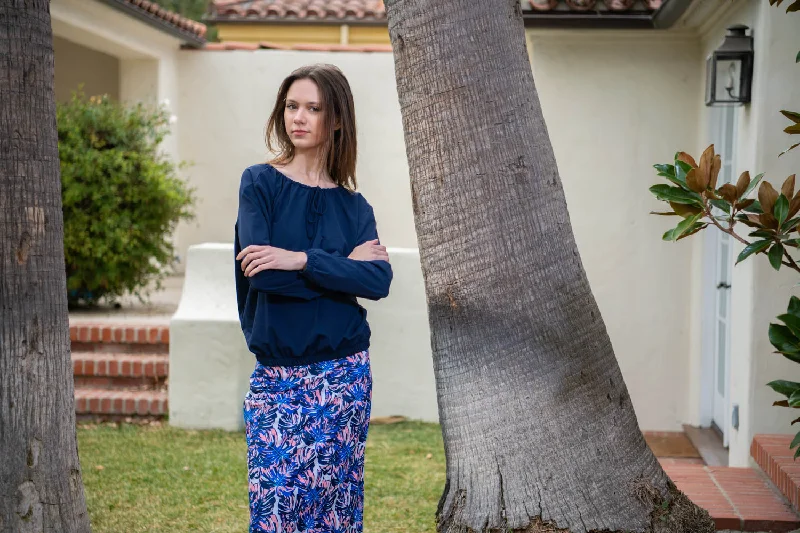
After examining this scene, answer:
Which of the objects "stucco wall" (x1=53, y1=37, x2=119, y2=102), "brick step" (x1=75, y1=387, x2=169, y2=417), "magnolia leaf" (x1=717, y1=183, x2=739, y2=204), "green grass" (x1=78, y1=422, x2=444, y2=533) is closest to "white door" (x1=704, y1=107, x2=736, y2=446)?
"green grass" (x1=78, y1=422, x2=444, y2=533)

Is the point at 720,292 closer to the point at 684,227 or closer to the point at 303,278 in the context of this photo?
the point at 684,227

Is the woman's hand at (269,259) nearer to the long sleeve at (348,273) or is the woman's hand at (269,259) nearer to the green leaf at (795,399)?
the long sleeve at (348,273)

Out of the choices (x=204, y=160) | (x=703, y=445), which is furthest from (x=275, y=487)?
(x=204, y=160)

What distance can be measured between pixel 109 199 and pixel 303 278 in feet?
20.0

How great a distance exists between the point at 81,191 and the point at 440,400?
589 centimetres

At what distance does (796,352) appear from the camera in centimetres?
313

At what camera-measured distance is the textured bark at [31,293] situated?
3180 millimetres

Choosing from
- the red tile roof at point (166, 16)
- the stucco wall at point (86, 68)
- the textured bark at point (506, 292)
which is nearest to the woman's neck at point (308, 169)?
the textured bark at point (506, 292)

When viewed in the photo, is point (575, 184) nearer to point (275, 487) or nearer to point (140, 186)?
point (140, 186)

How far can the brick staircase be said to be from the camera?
7.09 metres

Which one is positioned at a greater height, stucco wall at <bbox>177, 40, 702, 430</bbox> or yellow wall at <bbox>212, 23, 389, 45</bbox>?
yellow wall at <bbox>212, 23, 389, 45</bbox>

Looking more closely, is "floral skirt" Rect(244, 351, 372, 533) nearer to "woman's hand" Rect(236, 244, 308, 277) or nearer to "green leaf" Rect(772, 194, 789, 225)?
"woman's hand" Rect(236, 244, 308, 277)

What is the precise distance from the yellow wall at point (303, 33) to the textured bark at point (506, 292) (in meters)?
12.2

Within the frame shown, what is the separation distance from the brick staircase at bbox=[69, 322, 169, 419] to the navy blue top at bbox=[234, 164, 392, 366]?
4.35 m
